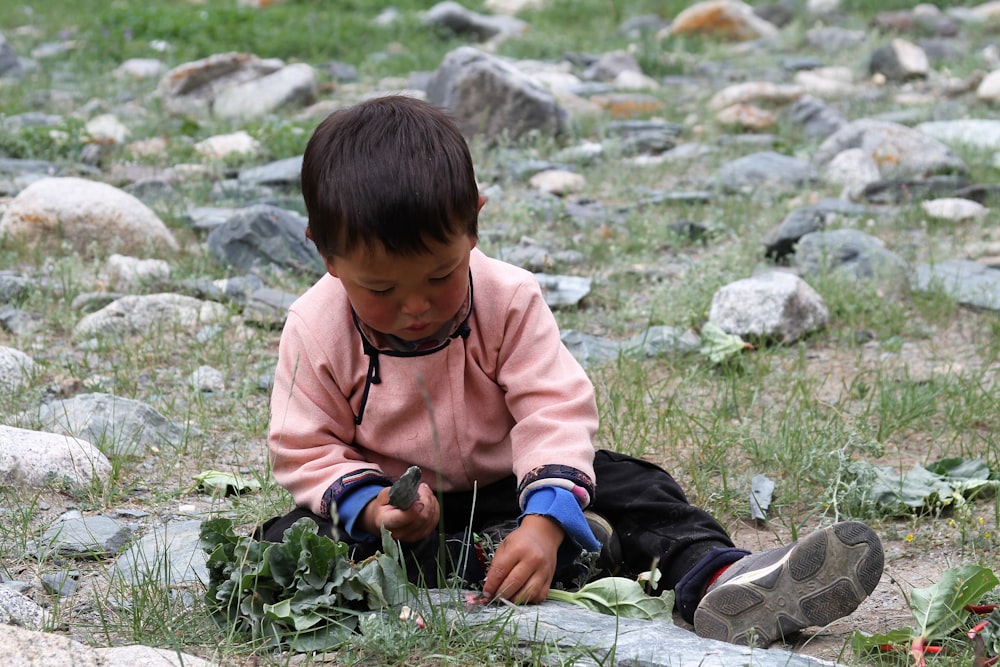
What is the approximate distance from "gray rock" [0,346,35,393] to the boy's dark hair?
6.16 feet

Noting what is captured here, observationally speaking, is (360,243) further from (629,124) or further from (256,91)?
(256,91)

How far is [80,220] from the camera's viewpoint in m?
5.54

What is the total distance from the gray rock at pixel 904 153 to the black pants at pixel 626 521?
15.4 ft

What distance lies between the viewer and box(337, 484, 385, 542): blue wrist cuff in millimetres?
2545

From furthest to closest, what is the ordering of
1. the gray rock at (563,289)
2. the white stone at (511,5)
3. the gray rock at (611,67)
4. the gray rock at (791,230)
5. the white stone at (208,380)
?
the white stone at (511,5) → the gray rock at (611,67) → the gray rock at (791,230) → the gray rock at (563,289) → the white stone at (208,380)

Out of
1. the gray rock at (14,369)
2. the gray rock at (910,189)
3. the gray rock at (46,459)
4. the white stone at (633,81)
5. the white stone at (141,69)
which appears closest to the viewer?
the gray rock at (46,459)

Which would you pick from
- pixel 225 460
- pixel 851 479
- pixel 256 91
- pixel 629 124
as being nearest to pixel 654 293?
pixel 851 479

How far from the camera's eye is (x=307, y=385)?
2.72m

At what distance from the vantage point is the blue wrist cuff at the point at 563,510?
96.5 inches

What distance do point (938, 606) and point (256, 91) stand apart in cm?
868

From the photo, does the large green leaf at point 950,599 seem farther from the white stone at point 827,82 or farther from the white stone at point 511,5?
the white stone at point 511,5

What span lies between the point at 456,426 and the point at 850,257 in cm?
326

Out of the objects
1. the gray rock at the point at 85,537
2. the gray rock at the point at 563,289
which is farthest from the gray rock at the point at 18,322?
the gray rock at the point at 563,289

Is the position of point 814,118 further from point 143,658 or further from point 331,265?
point 143,658
